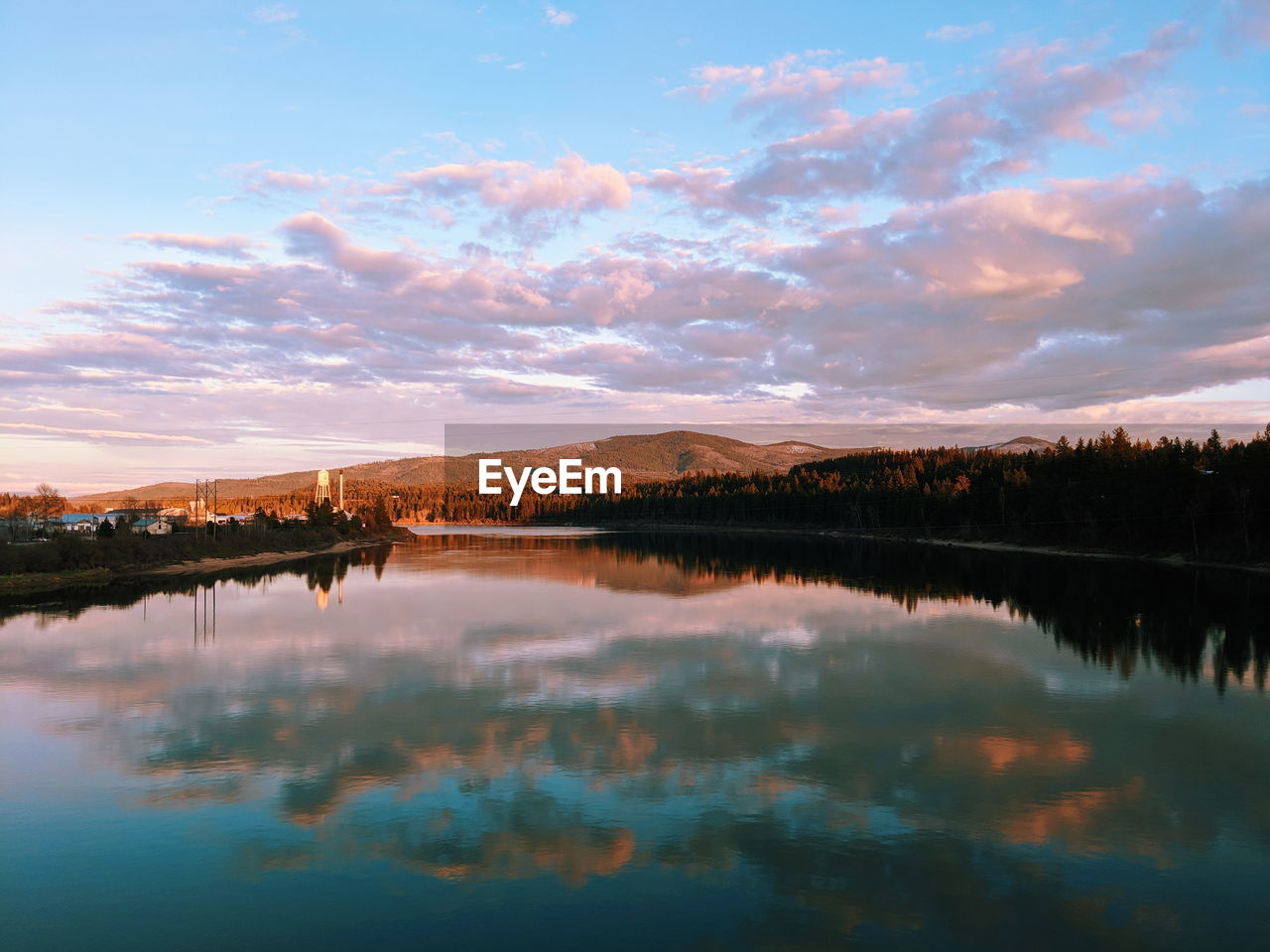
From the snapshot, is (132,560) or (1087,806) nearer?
(1087,806)

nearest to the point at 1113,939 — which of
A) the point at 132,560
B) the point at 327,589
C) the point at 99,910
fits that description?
the point at 99,910

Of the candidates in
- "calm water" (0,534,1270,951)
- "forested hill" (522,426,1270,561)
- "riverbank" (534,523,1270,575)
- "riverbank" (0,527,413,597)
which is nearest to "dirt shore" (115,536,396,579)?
"riverbank" (0,527,413,597)

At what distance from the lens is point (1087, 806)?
44.9 ft

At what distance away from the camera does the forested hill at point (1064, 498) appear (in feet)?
192

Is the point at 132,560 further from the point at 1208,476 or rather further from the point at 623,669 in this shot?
the point at 1208,476

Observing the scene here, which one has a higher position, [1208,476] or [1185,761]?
[1208,476]

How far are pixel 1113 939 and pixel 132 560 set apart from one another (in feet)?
223

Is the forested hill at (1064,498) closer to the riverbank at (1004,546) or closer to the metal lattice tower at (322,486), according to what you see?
the riverbank at (1004,546)

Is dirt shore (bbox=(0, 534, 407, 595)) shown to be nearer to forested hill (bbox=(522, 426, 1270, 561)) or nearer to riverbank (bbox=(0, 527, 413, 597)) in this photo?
riverbank (bbox=(0, 527, 413, 597))

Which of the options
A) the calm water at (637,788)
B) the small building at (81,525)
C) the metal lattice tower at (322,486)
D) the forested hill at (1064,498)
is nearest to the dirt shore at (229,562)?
the small building at (81,525)

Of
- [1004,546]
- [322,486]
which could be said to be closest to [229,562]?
[1004,546]

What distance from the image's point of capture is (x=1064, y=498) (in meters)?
79.7

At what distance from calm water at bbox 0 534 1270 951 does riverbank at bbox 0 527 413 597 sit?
19.0m

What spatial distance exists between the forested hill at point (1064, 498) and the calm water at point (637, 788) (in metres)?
31.3
